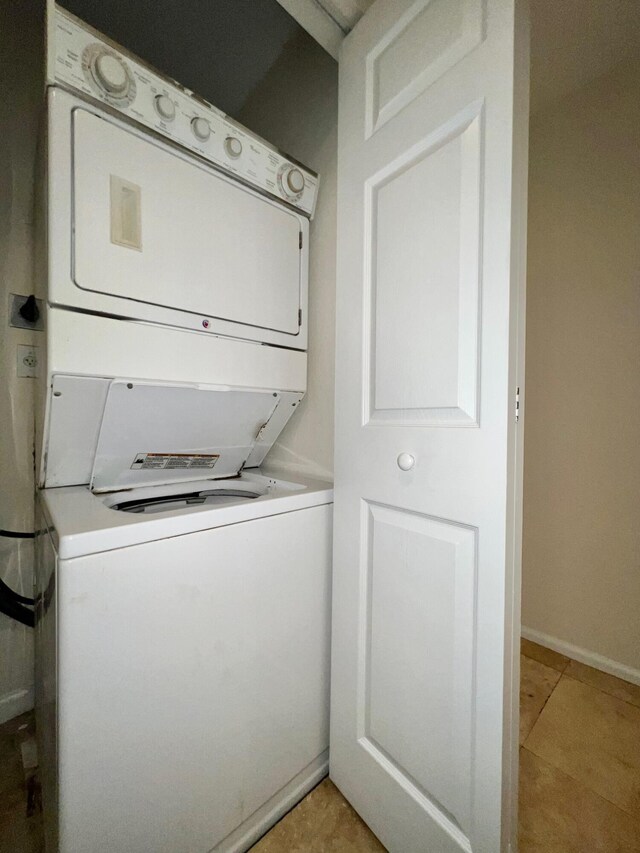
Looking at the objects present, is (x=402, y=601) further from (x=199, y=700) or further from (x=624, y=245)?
(x=624, y=245)

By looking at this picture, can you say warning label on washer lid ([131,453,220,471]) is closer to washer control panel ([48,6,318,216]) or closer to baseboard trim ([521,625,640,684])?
washer control panel ([48,6,318,216])

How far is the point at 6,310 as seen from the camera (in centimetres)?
145

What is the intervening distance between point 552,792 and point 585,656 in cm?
90

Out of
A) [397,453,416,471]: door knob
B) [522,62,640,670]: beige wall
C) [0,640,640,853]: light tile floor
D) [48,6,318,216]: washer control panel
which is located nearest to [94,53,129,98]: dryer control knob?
[48,6,318,216]: washer control panel

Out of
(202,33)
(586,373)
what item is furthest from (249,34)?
(586,373)

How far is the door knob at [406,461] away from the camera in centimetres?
97

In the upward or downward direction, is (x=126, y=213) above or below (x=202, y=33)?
below

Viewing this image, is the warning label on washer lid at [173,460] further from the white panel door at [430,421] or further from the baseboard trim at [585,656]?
the baseboard trim at [585,656]

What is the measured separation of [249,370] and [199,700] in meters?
1.02

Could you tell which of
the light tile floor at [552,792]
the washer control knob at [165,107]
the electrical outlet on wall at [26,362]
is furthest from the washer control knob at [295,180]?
the light tile floor at [552,792]

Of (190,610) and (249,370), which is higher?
(249,370)

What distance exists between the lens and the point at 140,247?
103cm

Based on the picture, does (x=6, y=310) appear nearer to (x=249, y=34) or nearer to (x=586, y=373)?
(x=249, y=34)

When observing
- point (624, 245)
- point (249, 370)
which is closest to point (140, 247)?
point (249, 370)
